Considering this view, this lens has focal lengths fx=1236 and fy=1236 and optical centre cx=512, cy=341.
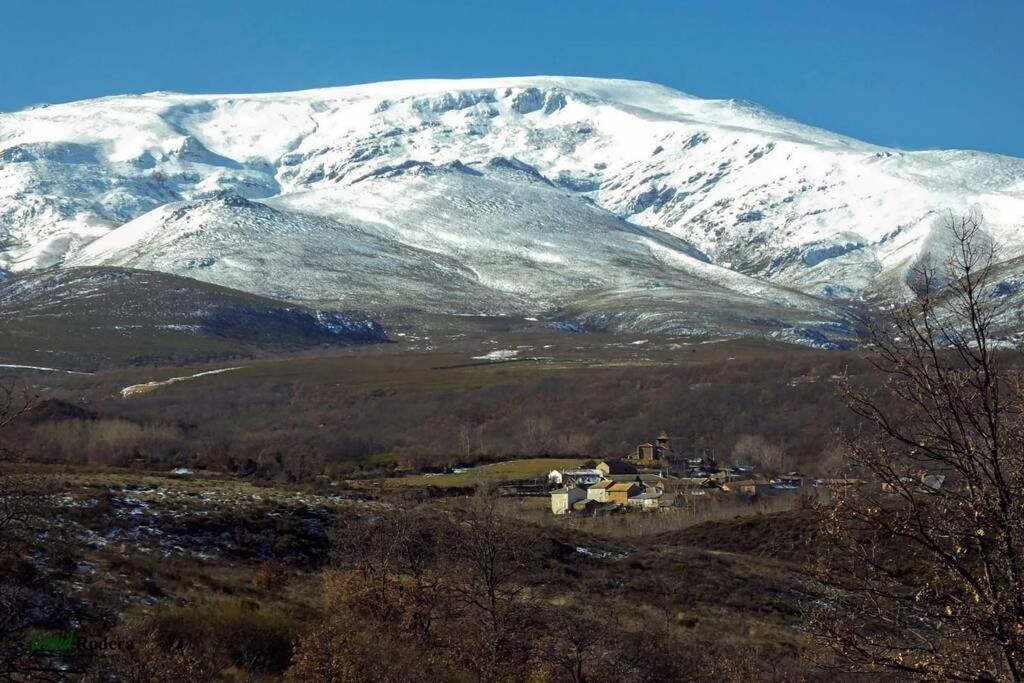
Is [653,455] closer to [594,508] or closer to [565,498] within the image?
[565,498]

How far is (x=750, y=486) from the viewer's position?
81.9m

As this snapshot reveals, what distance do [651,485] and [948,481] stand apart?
228ft

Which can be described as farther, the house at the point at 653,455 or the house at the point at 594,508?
the house at the point at 653,455

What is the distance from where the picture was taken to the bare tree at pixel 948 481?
38.1 ft

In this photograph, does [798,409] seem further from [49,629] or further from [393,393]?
[49,629]

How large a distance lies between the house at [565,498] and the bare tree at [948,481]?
57.7m

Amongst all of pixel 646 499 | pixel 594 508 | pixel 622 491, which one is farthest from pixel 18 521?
pixel 622 491

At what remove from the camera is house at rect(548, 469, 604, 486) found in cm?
8100

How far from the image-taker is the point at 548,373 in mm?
160625

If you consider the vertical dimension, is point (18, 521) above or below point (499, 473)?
above

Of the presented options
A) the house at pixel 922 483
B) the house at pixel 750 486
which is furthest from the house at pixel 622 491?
the house at pixel 922 483

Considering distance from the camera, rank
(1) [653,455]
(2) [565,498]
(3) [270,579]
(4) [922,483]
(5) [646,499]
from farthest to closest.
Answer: (1) [653,455] < (5) [646,499] < (2) [565,498] < (3) [270,579] < (4) [922,483]

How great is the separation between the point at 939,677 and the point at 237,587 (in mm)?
23108

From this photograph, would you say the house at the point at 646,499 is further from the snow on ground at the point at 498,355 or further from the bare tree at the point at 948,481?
the snow on ground at the point at 498,355
